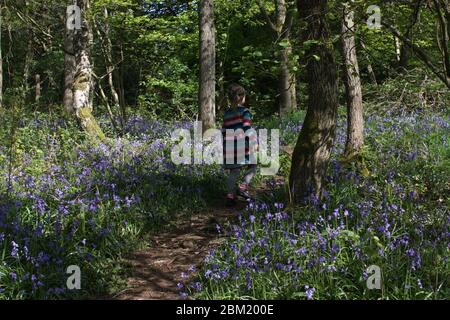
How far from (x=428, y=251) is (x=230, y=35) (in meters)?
17.7

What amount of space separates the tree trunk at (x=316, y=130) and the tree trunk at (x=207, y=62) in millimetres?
4643

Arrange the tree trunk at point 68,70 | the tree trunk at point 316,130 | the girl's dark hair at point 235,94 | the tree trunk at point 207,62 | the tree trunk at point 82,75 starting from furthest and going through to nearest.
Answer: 1. the tree trunk at point 68,70
2. the tree trunk at point 207,62
3. the tree trunk at point 82,75
4. the girl's dark hair at point 235,94
5. the tree trunk at point 316,130

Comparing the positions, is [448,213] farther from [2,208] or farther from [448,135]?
[2,208]

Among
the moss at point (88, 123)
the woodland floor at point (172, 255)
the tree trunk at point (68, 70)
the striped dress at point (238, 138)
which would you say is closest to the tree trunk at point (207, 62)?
the moss at point (88, 123)

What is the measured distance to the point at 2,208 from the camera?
5520 mm

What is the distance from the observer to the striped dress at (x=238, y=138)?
679cm

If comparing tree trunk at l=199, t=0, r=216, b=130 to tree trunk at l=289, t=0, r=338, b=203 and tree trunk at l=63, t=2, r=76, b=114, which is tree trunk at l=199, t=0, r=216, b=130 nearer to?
tree trunk at l=63, t=2, r=76, b=114

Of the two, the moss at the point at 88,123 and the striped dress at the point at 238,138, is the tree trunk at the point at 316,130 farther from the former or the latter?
the moss at the point at 88,123

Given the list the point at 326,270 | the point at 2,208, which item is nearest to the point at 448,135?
the point at 326,270

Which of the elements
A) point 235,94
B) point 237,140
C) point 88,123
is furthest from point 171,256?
point 88,123

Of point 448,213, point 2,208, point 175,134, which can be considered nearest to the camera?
point 448,213

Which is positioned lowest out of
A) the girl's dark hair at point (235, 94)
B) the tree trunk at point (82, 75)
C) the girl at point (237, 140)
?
the girl at point (237, 140)
